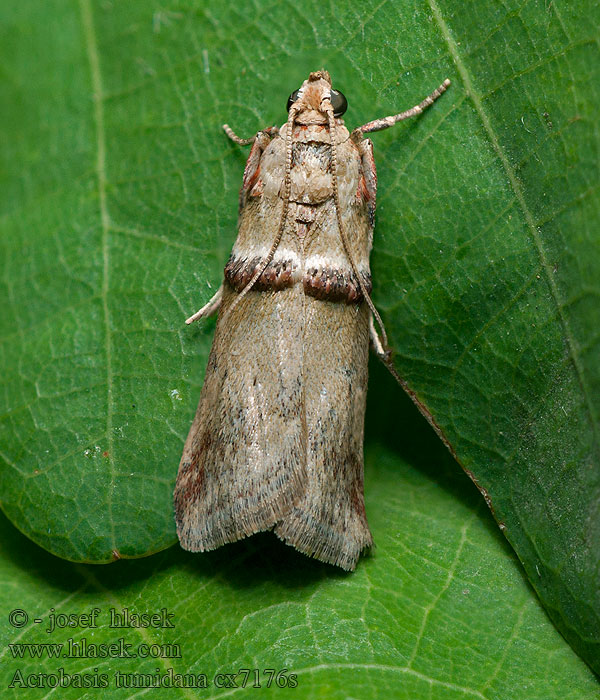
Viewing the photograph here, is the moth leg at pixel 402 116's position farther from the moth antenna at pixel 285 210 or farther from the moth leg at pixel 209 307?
the moth leg at pixel 209 307

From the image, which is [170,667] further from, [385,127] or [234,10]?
[234,10]

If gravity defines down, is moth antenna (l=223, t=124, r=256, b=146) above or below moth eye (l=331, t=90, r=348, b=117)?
above

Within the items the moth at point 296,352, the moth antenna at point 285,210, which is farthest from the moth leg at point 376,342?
the moth antenna at point 285,210

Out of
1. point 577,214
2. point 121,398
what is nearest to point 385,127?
point 577,214

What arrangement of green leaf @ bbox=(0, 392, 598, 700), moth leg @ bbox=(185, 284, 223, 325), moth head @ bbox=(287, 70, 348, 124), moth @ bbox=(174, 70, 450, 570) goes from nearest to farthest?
green leaf @ bbox=(0, 392, 598, 700), moth @ bbox=(174, 70, 450, 570), moth head @ bbox=(287, 70, 348, 124), moth leg @ bbox=(185, 284, 223, 325)

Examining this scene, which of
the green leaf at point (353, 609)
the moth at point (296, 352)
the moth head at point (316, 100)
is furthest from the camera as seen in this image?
the moth head at point (316, 100)

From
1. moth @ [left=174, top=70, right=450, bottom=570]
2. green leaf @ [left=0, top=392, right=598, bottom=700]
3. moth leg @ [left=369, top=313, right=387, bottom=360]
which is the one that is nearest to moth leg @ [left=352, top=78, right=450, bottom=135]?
moth @ [left=174, top=70, right=450, bottom=570]

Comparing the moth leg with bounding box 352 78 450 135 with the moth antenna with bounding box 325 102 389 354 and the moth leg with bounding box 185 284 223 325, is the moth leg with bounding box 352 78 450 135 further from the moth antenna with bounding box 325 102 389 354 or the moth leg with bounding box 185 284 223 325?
the moth leg with bounding box 185 284 223 325

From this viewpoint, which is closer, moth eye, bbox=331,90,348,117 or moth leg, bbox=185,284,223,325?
moth eye, bbox=331,90,348,117
